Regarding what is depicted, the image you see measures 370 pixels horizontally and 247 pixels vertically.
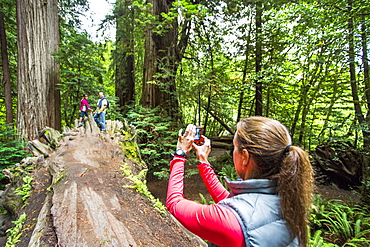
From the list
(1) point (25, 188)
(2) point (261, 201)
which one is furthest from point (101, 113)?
(2) point (261, 201)

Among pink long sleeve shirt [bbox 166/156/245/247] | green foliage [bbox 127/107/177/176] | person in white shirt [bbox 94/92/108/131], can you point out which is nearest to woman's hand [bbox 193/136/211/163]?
pink long sleeve shirt [bbox 166/156/245/247]

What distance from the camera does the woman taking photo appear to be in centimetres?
83

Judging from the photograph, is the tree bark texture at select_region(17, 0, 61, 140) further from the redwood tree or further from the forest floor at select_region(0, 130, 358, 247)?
the forest floor at select_region(0, 130, 358, 247)

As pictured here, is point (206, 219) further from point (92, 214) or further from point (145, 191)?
point (145, 191)

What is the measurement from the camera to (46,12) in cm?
713

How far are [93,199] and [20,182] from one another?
2.08 meters

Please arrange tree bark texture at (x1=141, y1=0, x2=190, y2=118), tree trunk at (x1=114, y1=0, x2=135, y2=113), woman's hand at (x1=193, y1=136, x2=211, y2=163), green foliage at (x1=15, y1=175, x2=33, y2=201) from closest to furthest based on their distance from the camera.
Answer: woman's hand at (x1=193, y1=136, x2=211, y2=163)
green foliage at (x1=15, y1=175, x2=33, y2=201)
tree bark texture at (x1=141, y1=0, x2=190, y2=118)
tree trunk at (x1=114, y1=0, x2=135, y2=113)

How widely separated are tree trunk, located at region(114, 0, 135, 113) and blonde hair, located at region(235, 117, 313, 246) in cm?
834

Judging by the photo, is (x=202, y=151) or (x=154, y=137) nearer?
(x=202, y=151)

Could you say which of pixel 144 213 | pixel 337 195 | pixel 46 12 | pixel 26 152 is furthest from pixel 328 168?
pixel 46 12

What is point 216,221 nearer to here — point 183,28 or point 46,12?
point 183,28

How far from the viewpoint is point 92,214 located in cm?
206

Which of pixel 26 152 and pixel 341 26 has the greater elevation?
pixel 341 26

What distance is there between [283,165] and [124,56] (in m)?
10.7
